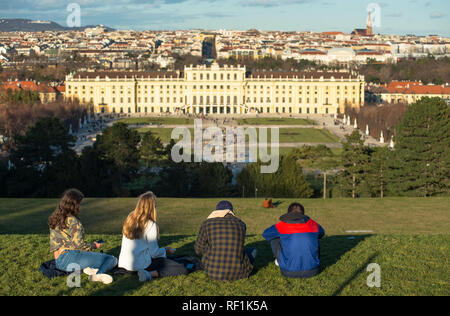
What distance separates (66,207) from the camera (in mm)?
6531

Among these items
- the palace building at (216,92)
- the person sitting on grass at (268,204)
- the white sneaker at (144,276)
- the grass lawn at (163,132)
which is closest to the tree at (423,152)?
the person sitting on grass at (268,204)

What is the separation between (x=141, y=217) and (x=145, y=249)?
40 centimetres

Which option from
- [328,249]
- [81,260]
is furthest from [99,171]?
[81,260]

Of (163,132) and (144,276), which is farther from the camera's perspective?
(163,132)

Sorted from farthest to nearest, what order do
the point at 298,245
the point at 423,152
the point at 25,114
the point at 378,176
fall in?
the point at 25,114, the point at 378,176, the point at 423,152, the point at 298,245

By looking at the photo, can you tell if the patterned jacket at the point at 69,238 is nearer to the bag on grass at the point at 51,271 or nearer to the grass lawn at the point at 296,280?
the bag on grass at the point at 51,271

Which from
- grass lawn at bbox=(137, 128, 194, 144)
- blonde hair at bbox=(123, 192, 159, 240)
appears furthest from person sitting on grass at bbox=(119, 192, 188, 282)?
grass lawn at bbox=(137, 128, 194, 144)

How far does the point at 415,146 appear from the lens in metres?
23.2

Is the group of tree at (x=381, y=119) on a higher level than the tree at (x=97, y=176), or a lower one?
higher

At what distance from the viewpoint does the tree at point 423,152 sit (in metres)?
22.6

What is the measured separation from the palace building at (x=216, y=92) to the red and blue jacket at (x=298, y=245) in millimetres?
68786

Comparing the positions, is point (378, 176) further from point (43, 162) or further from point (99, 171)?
point (43, 162)

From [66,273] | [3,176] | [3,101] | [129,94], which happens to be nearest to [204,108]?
[129,94]

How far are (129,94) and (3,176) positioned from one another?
52717mm
